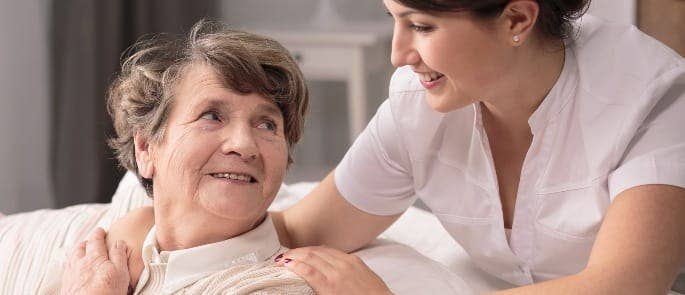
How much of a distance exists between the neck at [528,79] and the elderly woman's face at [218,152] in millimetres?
411

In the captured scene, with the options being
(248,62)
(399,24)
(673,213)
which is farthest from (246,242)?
(673,213)

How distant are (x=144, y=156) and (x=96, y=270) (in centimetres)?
23

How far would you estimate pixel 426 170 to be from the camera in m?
1.99

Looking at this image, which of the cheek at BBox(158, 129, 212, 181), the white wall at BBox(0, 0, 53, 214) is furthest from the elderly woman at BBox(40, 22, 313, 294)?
the white wall at BBox(0, 0, 53, 214)

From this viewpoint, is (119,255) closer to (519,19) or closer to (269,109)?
(269,109)

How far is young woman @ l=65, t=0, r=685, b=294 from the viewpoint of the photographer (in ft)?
5.23

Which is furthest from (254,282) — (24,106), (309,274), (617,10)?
(24,106)

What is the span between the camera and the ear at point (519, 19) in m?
1.63

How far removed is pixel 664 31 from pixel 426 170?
100 centimetres

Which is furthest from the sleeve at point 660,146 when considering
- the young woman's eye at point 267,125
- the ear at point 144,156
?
the ear at point 144,156

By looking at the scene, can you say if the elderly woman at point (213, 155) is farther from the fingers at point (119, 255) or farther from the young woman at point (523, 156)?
the young woman at point (523, 156)

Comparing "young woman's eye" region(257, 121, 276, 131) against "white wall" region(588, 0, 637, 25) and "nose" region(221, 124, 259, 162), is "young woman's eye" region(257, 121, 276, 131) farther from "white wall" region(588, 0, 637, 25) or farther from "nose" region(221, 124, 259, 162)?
"white wall" region(588, 0, 637, 25)

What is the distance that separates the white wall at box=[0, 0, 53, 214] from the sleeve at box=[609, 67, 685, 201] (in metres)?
2.80

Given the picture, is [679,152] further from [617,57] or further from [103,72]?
[103,72]
